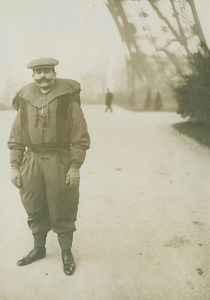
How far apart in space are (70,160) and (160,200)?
A: 6.31 feet

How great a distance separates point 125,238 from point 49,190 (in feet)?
3.24

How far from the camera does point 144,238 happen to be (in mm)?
3668

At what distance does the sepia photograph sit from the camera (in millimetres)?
2977

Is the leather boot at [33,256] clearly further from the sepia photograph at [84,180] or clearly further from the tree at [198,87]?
the tree at [198,87]

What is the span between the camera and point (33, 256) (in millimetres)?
3227

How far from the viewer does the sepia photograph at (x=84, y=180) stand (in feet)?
9.77

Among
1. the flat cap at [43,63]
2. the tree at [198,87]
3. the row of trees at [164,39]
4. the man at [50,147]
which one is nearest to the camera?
the flat cap at [43,63]

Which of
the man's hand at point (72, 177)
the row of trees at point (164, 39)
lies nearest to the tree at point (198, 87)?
the row of trees at point (164, 39)

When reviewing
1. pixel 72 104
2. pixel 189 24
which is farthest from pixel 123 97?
pixel 72 104

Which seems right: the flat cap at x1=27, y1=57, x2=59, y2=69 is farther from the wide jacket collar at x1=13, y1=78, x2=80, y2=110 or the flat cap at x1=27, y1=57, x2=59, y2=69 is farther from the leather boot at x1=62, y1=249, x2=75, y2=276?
the leather boot at x1=62, y1=249, x2=75, y2=276

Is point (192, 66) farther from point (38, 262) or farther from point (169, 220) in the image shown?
point (38, 262)

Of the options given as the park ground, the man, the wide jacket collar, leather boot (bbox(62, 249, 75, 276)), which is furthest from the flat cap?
leather boot (bbox(62, 249, 75, 276))

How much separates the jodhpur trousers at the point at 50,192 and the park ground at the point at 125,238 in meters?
0.33

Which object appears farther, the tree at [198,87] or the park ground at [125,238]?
the tree at [198,87]
